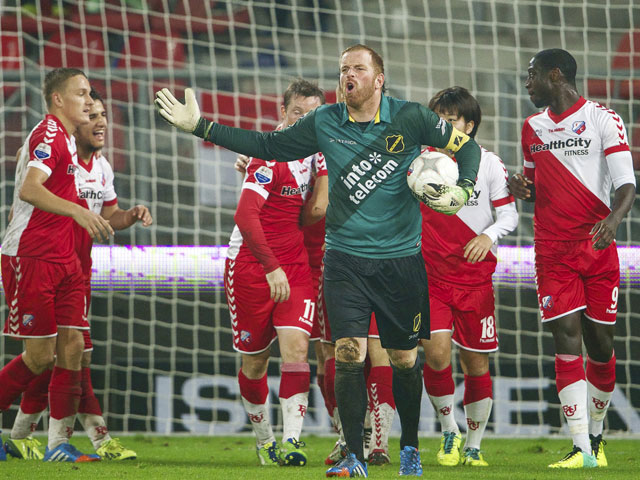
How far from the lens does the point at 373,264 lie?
4.29 m

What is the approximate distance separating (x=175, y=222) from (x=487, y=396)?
3.79m

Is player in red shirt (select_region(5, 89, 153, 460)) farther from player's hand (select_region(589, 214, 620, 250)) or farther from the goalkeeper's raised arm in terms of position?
player's hand (select_region(589, 214, 620, 250))

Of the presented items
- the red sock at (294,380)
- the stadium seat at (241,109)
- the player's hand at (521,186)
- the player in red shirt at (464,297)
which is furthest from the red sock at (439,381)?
the stadium seat at (241,109)

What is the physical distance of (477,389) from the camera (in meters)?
5.36

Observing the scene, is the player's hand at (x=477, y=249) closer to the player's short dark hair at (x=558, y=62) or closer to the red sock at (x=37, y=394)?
the player's short dark hair at (x=558, y=62)

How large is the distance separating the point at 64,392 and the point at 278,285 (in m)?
1.48

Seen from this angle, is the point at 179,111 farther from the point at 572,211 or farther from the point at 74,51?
the point at 74,51

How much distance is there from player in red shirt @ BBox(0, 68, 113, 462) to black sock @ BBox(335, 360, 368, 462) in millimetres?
1812

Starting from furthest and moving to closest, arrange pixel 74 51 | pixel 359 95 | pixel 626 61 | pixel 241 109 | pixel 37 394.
A: pixel 74 51 → pixel 241 109 → pixel 626 61 → pixel 37 394 → pixel 359 95

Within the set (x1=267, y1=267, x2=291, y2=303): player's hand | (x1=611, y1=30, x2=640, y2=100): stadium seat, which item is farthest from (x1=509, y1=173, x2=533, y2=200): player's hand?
(x1=611, y1=30, x2=640, y2=100): stadium seat

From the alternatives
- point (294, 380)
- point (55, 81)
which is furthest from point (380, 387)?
point (55, 81)

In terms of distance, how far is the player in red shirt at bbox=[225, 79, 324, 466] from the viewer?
17.1ft

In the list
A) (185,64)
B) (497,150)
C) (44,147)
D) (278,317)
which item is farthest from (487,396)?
(185,64)

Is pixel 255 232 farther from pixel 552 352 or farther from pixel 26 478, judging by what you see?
pixel 552 352
